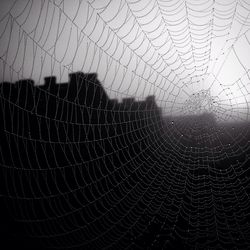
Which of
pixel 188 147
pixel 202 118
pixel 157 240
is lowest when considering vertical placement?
pixel 157 240

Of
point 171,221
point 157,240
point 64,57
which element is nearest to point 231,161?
point 171,221

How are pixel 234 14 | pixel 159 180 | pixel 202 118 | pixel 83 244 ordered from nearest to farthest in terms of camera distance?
1. pixel 83 244
2. pixel 234 14
3. pixel 202 118
4. pixel 159 180

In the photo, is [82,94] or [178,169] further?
[82,94]

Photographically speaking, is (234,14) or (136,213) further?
(136,213)

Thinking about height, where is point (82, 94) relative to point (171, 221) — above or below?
above

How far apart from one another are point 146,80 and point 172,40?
2.84 feet

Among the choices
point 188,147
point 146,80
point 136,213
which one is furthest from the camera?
point 188,147

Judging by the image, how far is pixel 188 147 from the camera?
747 cm

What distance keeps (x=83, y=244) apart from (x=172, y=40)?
3546 mm

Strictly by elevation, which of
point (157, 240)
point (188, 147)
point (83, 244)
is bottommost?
point (157, 240)

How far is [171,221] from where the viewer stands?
5457 millimetres

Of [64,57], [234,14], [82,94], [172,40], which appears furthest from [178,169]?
[82,94]

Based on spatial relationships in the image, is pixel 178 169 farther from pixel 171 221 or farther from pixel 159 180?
pixel 171 221

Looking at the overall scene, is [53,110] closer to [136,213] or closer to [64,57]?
[136,213]
